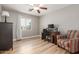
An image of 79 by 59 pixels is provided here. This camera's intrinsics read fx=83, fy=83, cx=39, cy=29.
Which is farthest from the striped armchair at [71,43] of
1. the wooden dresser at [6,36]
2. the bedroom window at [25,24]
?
the wooden dresser at [6,36]

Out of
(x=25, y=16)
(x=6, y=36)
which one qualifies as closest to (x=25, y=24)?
(x=25, y=16)

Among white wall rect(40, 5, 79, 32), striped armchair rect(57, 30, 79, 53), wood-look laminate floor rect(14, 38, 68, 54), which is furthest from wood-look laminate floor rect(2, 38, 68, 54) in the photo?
white wall rect(40, 5, 79, 32)

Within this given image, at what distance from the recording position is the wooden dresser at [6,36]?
2010 millimetres

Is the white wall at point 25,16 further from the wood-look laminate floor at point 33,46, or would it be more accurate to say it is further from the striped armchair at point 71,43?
the striped armchair at point 71,43

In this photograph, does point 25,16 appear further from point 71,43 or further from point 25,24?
point 71,43

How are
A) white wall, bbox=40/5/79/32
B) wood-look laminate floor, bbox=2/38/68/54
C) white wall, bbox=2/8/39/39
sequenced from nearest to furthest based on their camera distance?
white wall, bbox=2/8/39/39 → wood-look laminate floor, bbox=2/38/68/54 → white wall, bbox=40/5/79/32

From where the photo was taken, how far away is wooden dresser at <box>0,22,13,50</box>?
2010 mm

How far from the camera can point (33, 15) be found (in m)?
2.13

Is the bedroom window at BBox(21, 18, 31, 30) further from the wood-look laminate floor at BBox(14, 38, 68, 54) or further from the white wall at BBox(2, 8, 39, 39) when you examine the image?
the wood-look laminate floor at BBox(14, 38, 68, 54)

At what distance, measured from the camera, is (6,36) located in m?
2.18
